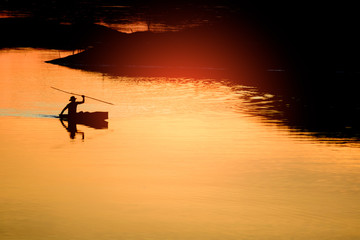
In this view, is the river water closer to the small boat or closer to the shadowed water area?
the shadowed water area

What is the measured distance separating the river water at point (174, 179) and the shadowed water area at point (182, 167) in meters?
0.06

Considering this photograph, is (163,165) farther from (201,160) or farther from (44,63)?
(44,63)

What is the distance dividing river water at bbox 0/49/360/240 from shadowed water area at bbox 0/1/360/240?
6cm

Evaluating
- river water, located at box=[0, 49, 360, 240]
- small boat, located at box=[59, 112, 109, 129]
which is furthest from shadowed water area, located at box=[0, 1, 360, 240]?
small boat, located at box=[59, 112, 109, 129]

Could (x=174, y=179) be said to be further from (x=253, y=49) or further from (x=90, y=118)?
(x=253, y=49)

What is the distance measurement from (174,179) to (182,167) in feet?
11.9

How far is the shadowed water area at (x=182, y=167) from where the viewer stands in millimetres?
24953

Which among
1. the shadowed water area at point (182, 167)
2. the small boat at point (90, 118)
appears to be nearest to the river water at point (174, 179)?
the shadowed water area at point (182, 167)

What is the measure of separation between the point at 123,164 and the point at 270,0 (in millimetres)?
137633

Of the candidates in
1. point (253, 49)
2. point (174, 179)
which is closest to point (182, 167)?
point (174, 179)

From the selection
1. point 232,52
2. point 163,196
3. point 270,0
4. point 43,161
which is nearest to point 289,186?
point 163,196

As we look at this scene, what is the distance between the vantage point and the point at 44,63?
154250mm

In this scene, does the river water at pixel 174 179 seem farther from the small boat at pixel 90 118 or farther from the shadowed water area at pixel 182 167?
the small boat at pixel 90 118

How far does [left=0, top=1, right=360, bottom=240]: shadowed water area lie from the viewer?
25.0 meters
